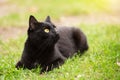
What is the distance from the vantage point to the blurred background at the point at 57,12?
11094mm

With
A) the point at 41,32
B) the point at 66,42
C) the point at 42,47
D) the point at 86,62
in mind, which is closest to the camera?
the point at 41,32

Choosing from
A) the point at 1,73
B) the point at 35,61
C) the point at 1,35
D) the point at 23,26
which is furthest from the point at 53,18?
the point at 1,73

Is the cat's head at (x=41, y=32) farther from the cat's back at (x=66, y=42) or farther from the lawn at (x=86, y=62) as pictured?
the cat's back at (x=66, y=42)

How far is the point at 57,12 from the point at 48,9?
0.34m

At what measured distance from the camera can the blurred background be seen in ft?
36.4

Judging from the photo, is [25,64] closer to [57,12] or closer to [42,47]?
[42,47]

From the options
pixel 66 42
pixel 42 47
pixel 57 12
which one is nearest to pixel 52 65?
pixel 42 47

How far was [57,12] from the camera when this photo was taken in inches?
503

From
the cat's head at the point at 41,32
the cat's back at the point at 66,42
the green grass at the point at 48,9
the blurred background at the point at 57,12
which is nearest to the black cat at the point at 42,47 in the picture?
the cat's head at the point at 41,32

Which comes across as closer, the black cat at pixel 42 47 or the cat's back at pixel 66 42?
the black cat at pixel 42 47

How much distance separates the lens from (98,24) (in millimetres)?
11406

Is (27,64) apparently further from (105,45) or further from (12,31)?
(12,31)

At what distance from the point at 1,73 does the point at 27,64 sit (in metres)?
0.82

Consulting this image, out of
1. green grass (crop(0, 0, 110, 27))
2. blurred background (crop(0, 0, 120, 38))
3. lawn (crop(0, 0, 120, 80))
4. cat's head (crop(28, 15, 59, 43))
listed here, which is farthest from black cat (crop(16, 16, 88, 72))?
green grass (crop(0, 0, 110, 27))
